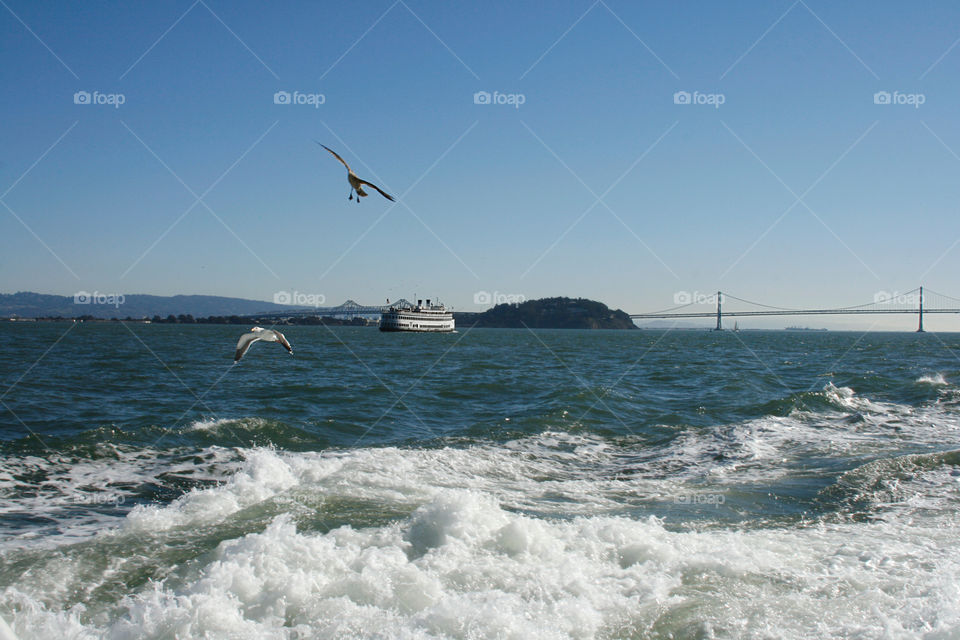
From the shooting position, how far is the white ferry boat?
117 metres

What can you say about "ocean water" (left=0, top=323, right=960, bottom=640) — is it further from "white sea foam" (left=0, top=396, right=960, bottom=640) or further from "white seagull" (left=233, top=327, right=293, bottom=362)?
"white seagull" (left=233, top=327, right=293, bottom=362)

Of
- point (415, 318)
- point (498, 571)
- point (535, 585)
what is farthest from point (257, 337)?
point (415, 318)

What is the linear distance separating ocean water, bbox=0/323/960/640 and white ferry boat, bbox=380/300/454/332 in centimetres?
9744

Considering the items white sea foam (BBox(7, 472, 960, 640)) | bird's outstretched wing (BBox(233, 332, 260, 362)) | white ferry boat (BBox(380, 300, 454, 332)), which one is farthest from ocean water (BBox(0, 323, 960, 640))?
white ferry boat (BBox(380, 300, 454, 332))

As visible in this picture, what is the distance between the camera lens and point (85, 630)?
18.0 ft

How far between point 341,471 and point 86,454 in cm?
503

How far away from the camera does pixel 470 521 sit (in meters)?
7.46

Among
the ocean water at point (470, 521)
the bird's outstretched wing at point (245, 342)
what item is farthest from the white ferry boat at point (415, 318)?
the bird's outstretched wing at point (245, 342)

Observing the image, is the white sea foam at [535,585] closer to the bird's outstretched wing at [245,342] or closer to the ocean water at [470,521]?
the ocean water at [470,521]

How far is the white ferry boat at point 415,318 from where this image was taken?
383ft

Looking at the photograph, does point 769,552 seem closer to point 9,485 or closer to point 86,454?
point 9,485

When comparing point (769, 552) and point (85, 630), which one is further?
point (769, 552)

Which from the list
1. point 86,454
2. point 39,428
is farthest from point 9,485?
Result: point 39,428

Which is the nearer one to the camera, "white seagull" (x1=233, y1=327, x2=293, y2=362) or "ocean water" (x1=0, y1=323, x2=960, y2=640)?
"ocean water" (x1=0, y1=323, x2=960, y2=640)
